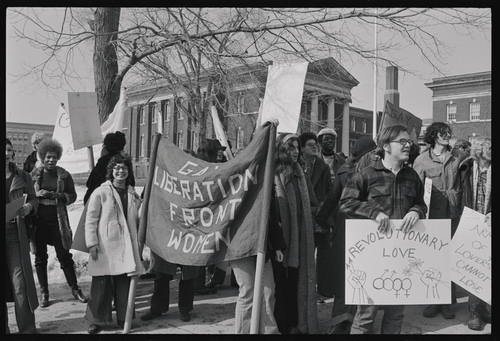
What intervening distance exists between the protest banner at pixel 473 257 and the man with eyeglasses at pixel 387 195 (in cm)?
48

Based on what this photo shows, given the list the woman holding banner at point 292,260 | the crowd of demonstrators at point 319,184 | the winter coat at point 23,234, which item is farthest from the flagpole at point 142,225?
the crowd of demonstrators at point 319,184

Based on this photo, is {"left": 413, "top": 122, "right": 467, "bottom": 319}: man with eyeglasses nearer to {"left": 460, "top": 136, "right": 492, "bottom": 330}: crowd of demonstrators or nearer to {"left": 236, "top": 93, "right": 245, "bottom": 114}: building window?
{"left": 460, "top": 136, "right": 492, "bottom": 330}: crowd of demonstrators

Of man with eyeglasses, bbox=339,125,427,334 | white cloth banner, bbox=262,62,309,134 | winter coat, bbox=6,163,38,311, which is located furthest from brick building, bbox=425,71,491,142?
winter coat, bbox=6,163,38,311

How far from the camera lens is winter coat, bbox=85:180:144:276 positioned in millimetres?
4797

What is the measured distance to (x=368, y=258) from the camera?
169 inches

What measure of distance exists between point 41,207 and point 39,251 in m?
0.50

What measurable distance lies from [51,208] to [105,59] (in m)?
3.11

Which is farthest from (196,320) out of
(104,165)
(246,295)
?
(104,165)

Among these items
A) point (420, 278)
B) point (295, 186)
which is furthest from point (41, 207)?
point (420, 278)

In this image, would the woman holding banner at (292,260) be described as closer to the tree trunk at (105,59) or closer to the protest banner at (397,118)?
the protest banner at (397,118)

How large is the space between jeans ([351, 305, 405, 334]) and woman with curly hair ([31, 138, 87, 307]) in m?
3.26

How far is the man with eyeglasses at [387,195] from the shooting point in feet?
14.0
